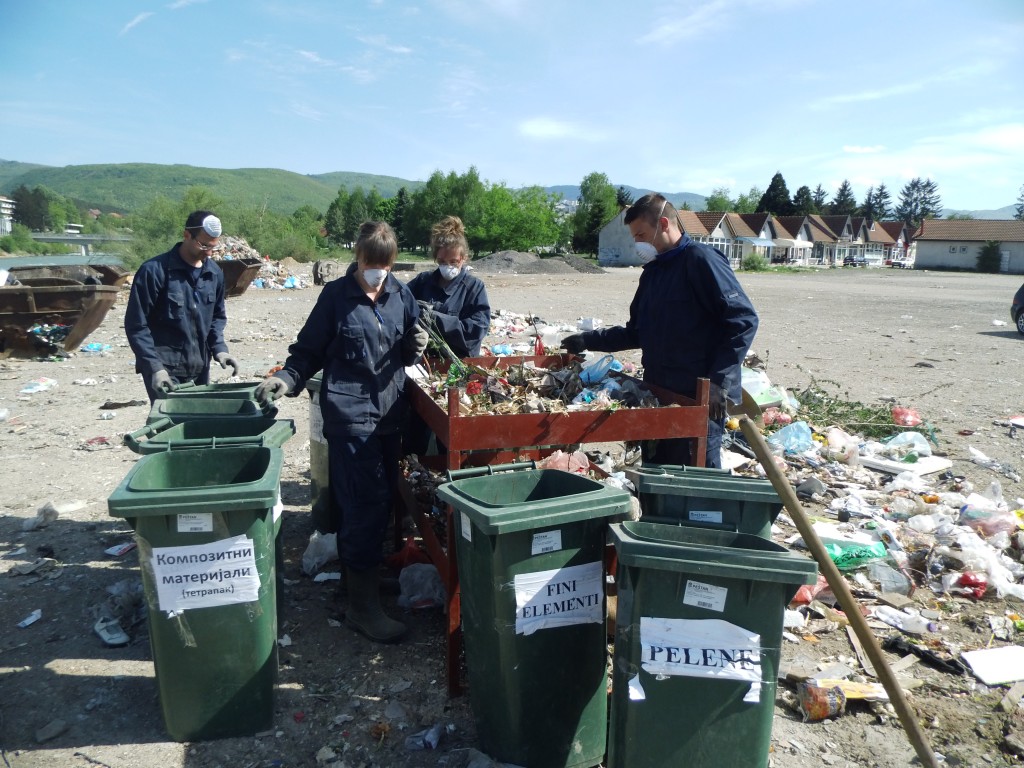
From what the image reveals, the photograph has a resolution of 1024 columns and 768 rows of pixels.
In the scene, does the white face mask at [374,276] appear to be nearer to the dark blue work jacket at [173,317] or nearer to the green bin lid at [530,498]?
the green bin lid at [530,498]

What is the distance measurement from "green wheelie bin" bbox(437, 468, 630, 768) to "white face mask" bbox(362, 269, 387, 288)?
1262mm

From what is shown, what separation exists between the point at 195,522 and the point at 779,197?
285 feet

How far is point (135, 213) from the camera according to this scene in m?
27.0

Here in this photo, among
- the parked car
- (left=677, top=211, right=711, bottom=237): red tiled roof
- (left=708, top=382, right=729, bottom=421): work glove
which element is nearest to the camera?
(left=708, top=382, right=729, bottom=421): work glove

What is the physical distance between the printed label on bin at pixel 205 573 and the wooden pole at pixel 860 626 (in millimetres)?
1981

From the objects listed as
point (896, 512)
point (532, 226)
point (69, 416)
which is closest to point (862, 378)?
point (896, 512)

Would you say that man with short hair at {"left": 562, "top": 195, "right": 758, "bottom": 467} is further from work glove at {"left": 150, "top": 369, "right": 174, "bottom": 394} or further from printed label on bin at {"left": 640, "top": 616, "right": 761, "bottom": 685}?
work glove at {"left": 150, "top": 369, "right": 174, "bottom": 394}

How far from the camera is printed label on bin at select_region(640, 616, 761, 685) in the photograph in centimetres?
219

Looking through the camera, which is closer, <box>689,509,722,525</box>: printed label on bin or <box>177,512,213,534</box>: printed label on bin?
<box>177,512,213,534</box>: printed label on bin

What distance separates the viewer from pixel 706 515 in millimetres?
2877

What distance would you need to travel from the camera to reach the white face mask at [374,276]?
340cm

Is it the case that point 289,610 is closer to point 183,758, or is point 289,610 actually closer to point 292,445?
point 183,758

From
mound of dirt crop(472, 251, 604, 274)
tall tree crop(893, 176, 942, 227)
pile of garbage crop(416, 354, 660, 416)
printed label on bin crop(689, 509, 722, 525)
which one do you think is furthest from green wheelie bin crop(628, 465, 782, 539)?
tall tree crop(893, 176, 942, 227)

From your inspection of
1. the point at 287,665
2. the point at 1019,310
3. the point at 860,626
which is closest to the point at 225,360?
→ the point at 287,665
